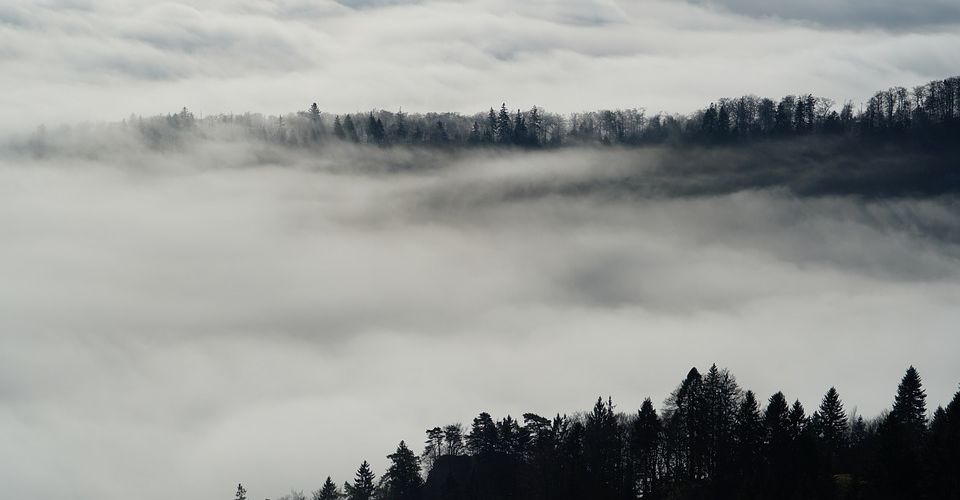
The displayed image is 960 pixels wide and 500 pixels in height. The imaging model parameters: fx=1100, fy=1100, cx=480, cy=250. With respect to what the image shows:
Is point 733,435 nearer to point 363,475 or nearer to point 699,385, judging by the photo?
point 699,385

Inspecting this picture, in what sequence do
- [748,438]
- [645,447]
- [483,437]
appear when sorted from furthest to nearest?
1. [483,437]
2. [645,447]
3. [748,438]

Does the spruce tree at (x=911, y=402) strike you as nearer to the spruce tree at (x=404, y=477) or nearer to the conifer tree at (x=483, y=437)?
the conifer tree at (x=483, y=437)

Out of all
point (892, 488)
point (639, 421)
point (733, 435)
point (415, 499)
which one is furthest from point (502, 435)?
point (892, 488)

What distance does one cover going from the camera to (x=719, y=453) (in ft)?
285

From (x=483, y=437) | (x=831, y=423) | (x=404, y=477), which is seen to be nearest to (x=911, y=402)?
(x=831, y=423)

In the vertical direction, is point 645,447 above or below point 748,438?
below

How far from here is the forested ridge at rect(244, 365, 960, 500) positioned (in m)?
74.1

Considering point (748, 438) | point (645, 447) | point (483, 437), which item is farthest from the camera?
point (483, 437)

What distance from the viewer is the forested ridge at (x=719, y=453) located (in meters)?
74.1

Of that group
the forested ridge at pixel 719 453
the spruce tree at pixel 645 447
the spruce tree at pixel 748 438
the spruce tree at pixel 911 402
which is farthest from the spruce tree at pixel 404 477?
the spruce tree at pixel 911 402

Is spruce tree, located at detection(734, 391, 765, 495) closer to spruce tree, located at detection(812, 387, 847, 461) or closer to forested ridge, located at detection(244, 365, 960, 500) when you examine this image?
forested ridge, located at detection(244, 365, 960, 500)

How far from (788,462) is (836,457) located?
8.98 metres

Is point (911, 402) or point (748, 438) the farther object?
point (911, 402)

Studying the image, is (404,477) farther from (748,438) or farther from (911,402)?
(911,402)
